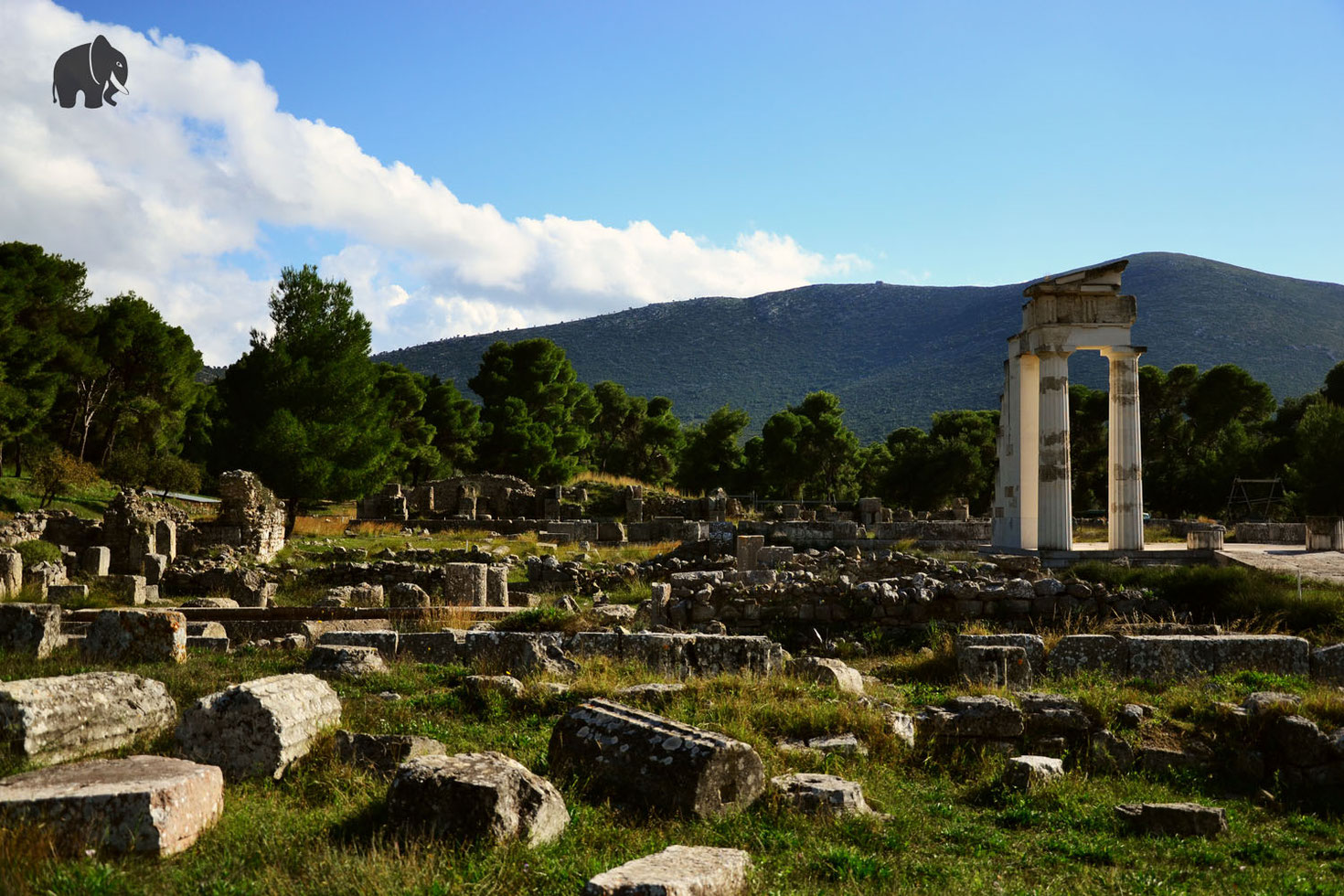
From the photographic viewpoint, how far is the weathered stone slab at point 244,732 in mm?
6512

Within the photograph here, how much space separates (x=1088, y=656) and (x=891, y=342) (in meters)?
138

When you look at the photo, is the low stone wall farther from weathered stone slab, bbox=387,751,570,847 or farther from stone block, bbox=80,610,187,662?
weathered stone slab, bbox=387,751,570,847

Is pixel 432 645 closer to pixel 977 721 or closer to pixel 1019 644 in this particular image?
pixel 977 721

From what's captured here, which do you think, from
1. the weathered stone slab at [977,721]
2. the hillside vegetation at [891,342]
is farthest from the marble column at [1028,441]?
the hillside vegetation at [891,342]

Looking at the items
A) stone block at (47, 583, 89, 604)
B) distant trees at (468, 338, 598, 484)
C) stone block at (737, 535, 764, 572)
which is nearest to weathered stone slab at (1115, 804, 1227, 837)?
stone block at (737, 535, 764, 572)

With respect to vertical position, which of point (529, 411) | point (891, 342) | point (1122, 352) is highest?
point (891, 342)

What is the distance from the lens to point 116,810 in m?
4.99

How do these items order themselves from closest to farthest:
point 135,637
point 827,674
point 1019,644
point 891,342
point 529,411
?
point 827,674 < point 135,637 < point 1019,644 < point 529,411 < point 891,342

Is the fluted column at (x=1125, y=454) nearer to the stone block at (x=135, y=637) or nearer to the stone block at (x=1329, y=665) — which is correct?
the stone block at (x=1329, y=665)

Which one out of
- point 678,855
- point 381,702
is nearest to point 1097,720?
point 678,855

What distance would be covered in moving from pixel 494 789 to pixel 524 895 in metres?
0.74

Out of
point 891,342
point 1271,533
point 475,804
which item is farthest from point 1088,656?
point 891,342

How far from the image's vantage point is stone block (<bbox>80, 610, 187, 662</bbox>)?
10188 millimetres

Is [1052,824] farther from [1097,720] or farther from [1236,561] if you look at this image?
[1236,561]
